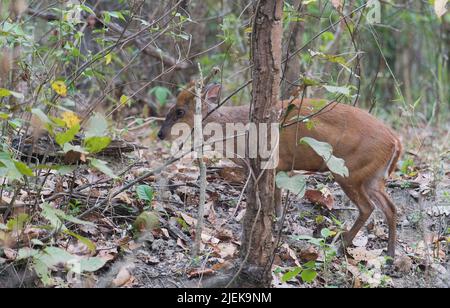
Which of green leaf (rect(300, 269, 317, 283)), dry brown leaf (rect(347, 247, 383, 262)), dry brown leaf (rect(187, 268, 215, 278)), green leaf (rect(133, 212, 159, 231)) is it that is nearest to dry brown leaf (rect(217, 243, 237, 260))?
dry brown leaf (rect(187, 268, 215, 278))

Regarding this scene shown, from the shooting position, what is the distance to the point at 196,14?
34.9ft

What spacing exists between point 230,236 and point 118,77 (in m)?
3.82

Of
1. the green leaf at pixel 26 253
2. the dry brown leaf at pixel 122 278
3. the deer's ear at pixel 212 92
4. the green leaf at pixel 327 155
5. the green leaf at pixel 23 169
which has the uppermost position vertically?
the deer's ear at pixel 212 92

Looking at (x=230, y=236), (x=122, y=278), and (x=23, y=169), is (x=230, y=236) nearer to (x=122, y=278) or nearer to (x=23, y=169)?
(x=122, y=278)

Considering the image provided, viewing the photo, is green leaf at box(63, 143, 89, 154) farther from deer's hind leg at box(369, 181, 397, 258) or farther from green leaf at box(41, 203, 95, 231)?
deer's hind leg at box(369, 181, 397, 258)

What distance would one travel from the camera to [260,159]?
4.65m

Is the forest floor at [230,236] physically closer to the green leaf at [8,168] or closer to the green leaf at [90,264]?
the green leaf at [90,264]

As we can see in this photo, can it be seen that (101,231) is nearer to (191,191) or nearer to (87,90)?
(191,191)

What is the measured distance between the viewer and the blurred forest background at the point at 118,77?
186 inches

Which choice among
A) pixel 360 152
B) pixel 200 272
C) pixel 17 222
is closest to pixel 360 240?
pixel 360 152

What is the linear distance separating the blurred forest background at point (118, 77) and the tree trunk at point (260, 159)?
23 centimetres

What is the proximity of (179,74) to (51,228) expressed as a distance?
20.4ft

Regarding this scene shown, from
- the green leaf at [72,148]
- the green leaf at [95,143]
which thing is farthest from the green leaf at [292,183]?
the green leaf at [72,148]

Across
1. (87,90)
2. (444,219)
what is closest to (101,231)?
(444,219)
